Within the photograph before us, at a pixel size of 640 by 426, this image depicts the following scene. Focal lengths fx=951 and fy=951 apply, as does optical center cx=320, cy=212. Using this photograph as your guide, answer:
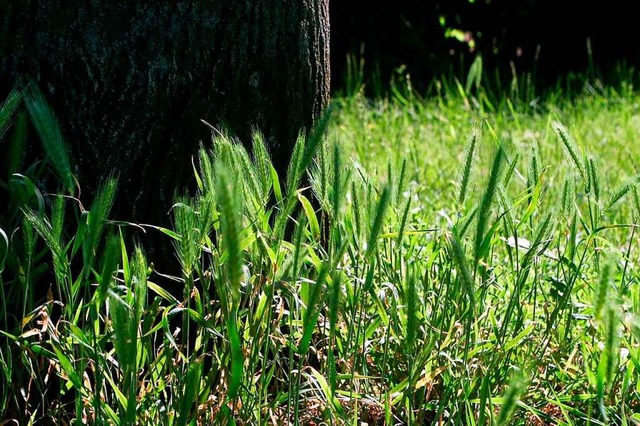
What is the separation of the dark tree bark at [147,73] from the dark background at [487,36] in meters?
3.44

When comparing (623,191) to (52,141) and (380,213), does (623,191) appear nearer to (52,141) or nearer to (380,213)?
(380,213)

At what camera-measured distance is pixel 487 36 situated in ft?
18.6

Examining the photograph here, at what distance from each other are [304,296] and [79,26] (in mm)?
665

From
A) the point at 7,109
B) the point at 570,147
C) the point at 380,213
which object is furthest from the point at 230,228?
the point at 570,147

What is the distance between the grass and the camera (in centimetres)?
145

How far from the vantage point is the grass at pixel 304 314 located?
4.74 feet

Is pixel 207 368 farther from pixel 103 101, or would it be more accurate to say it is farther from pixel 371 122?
pixel 371 122

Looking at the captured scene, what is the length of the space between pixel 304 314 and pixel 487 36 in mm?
4354

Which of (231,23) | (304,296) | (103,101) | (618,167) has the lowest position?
(618,167)

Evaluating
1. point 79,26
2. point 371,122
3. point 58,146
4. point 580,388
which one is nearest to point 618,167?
point 371,122

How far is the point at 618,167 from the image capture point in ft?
12.0

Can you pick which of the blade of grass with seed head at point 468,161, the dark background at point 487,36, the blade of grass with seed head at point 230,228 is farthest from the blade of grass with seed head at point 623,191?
the dark background at point 487,36

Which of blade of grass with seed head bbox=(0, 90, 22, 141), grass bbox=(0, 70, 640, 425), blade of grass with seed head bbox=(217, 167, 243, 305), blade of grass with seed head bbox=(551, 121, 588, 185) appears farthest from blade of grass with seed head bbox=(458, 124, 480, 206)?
blade of grass with seed head bbox=(0, 90, 22, 141)

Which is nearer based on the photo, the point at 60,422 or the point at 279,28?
the point at 60,422
